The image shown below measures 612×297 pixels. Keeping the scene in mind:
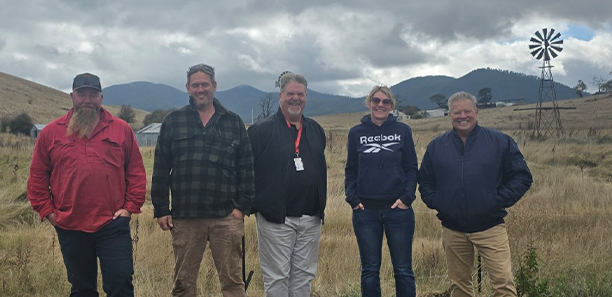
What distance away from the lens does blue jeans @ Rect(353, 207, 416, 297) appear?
4.07 m

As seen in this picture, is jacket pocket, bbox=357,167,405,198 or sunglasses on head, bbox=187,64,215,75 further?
jacket pocket, bbox=357,167,405,198

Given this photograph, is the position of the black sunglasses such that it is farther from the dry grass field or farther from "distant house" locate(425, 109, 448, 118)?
"distant house" locate(425, 109, 448, 118)

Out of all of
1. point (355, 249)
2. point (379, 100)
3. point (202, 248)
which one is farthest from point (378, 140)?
point (355, 249)

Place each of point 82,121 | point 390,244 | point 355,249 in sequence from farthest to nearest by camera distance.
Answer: point 355,249, point 390,244, point 82,121

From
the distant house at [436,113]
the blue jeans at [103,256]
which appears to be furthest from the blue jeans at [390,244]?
the distant house at [436,113]

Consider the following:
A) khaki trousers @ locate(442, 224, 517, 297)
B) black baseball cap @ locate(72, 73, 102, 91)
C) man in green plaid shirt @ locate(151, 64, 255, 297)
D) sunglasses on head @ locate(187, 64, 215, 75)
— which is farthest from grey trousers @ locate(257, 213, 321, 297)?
black baseball cap @ locate(72, 73, 102, 91)

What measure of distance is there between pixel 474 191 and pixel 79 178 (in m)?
3.15

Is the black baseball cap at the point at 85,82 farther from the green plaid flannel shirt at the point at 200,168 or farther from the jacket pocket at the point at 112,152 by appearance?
the green plaid flannel shirt at the point at 200,168

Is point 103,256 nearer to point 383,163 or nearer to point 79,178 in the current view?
point 79,178

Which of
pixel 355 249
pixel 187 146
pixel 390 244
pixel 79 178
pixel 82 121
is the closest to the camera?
pixel 79 178

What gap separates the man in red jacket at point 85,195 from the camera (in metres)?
3.56

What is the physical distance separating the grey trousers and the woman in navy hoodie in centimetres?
45

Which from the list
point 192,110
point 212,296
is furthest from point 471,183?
point 212,296

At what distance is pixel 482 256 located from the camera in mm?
4031
